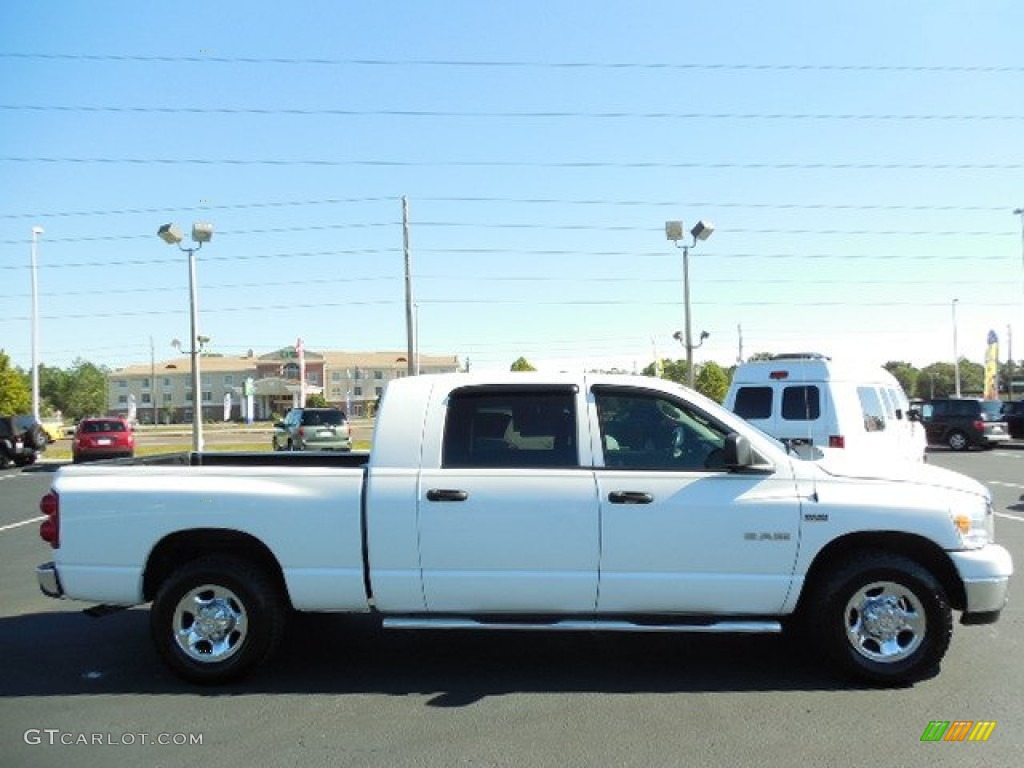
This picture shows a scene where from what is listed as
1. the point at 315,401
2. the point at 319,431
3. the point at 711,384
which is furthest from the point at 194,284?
the point at 315,401

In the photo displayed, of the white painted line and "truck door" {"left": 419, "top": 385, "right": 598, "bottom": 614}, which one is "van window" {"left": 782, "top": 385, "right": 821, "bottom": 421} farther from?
the white painted line

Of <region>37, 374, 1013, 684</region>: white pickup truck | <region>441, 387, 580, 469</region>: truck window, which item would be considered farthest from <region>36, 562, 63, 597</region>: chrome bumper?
<region>441, 387, 580, 469</region>: truck window

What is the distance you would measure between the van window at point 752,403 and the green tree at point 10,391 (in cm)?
5020

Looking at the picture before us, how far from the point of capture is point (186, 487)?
510cm

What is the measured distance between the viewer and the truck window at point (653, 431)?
5.13 m

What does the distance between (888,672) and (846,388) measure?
7.86 m

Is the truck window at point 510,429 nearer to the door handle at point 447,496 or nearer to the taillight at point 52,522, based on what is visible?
the door handle at point 447,496

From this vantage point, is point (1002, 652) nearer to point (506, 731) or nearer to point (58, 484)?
point (506, 731)

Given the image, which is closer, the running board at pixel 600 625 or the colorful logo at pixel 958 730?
the colorful logo at pixel 958 730

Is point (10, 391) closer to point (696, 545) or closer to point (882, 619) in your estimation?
point (696, 545)

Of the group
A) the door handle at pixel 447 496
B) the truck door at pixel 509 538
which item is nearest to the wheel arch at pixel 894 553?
the truck door at pixel 509 538

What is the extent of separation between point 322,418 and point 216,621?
23.5 meters

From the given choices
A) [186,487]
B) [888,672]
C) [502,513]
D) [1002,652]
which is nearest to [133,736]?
[186,487]

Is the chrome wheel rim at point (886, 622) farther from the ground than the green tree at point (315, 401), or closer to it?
closer to it
